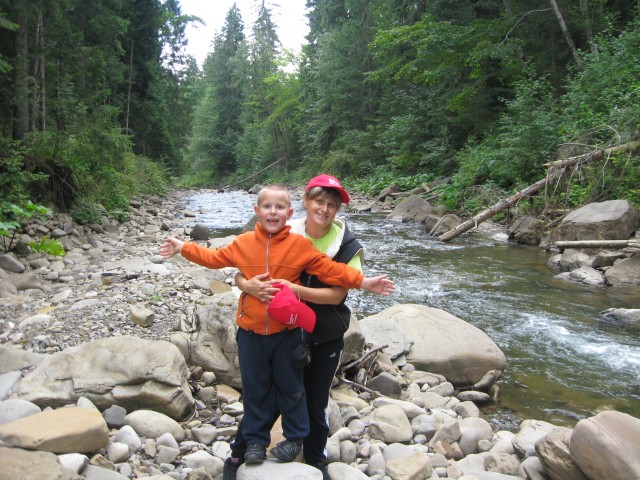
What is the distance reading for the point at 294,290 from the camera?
7.98 feet

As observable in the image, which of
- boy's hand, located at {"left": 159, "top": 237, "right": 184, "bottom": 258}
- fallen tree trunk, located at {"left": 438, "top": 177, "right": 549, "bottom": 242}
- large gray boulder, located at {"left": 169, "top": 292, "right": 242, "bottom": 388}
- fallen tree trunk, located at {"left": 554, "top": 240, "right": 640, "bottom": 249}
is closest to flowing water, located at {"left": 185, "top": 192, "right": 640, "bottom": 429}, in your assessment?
fallen tree trunk, located at {"left": 438, "top": 177, "right": 549, "bottom": 242}

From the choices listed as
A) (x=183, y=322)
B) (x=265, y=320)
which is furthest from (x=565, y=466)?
(x=183, y=322)

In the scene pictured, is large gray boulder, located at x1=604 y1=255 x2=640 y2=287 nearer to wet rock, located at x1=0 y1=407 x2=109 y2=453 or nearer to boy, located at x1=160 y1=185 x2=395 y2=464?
boy, located at x1=160 y1=185 x2=395 y2=464

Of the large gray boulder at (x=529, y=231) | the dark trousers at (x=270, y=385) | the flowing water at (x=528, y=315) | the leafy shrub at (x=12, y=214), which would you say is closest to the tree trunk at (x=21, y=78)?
the leafy shrub at (x=12, y=214)

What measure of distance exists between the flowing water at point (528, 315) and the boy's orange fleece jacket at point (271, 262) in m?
2.64

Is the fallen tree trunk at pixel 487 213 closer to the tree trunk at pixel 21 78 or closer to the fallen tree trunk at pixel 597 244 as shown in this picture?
the fallen tree trunk at pixel 597 244

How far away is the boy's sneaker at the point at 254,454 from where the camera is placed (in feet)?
8.07

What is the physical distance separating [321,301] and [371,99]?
29.6 metres

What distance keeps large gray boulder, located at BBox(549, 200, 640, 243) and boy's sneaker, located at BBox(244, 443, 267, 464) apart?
8875 millimetres

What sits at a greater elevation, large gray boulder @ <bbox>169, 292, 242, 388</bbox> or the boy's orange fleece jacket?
the boy's orange fleece jacket

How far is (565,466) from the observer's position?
113 inches

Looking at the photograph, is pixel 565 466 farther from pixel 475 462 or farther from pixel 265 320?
pixel 265 320

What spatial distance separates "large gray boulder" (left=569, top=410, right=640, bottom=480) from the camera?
2.66 m

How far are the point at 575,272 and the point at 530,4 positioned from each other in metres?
13.4
